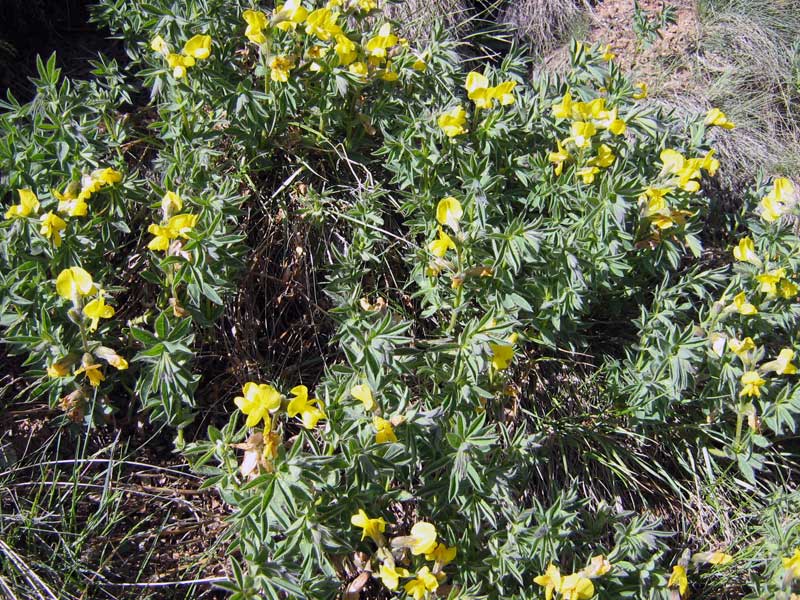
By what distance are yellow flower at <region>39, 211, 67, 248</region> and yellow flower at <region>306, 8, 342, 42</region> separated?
3.17 feet

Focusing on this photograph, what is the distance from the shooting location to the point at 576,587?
1.69m

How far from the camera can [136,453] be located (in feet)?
7.25

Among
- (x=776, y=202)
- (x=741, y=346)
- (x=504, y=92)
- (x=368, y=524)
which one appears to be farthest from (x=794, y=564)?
Result: (x=504, y=92)

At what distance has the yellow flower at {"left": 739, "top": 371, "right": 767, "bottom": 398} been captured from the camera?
209 centimetres

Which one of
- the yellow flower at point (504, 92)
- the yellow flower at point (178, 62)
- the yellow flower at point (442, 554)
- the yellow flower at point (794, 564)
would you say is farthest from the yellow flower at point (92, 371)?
the yellow flower at point (794, 564)

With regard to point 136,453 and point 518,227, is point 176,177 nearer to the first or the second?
point 136,453

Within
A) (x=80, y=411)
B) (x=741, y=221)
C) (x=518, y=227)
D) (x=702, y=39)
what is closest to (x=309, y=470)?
(x=80, y=411)

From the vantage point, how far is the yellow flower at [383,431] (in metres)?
1.69

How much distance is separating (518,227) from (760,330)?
93 cm

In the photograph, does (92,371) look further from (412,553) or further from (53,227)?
(412,553)

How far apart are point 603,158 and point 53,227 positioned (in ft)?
5.58

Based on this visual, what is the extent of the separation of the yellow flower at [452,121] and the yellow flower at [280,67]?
1.70 feet

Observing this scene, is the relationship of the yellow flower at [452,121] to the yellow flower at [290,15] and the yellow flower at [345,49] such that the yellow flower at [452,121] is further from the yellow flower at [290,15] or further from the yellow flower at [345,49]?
the yellow flower at [290,15]

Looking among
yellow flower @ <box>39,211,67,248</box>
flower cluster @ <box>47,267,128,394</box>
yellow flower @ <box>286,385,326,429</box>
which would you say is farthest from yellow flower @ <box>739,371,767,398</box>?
yellow flower @ <box>39,211,67,248</box>
